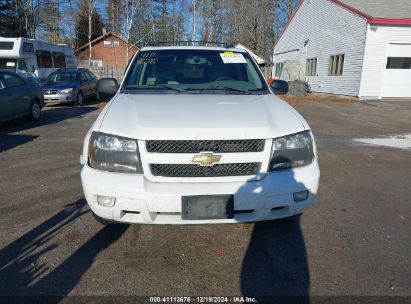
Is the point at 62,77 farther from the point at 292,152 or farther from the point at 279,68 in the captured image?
the point at 279,68

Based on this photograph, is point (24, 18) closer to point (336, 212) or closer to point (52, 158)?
point (52, 158)

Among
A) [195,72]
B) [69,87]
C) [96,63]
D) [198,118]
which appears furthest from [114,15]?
[198,118]

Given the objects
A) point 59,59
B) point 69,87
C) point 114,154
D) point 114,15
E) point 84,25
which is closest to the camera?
point 114,154

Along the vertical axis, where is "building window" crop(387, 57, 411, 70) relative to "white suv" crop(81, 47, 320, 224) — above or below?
above

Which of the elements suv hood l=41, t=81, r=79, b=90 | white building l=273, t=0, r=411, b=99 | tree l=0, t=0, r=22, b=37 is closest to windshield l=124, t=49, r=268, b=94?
suv hood l=41, t=81, r=79, b=90

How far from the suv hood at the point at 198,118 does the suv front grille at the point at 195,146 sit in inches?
1.7

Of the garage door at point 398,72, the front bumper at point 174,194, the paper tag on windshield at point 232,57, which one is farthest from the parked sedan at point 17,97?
the garage door at point 398,72

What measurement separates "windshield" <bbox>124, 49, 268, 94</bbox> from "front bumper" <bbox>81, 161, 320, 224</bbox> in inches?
55.6

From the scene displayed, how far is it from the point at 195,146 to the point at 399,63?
17.6m

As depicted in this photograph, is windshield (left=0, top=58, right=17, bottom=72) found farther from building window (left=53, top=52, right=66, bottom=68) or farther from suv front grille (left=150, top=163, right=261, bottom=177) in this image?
suv front grille (left=150, top=163, right=261, bottom=177)

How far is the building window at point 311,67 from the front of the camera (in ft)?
73.6

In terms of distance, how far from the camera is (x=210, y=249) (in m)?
3.13

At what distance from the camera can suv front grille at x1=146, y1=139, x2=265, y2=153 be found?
2617mm

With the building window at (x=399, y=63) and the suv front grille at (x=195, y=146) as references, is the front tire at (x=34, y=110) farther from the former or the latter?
the building window at (x=399, y=63)
